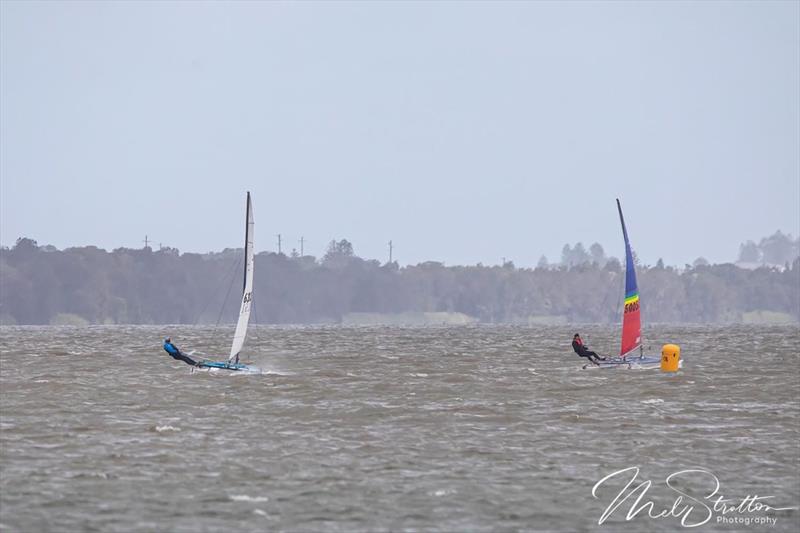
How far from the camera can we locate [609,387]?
54.5 meters

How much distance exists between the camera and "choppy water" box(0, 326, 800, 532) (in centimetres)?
2441

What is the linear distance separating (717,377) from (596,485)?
36.9 m

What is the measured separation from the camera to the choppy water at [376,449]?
80.1 ft

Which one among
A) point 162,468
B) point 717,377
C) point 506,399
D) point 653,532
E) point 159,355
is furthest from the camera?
point 159,355

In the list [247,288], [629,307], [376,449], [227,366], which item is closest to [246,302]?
[247,288]

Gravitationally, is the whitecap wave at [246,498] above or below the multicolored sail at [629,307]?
below

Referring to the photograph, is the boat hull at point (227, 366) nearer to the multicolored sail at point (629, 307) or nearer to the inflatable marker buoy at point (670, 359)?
the multicolored sail at point (629, 307)

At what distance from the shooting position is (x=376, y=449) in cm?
3291

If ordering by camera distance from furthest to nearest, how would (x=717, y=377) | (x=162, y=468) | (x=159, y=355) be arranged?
(x=159, y=355) < (x=717, y=377) < (x=162, y=468)

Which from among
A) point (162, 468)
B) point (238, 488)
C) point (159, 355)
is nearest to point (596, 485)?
point (238, 488)

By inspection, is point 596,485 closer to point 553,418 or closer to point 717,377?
point 553,418

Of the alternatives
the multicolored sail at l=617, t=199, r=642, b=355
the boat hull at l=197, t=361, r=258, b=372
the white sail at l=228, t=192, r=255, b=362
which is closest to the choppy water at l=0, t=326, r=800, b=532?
the boat hull at l=197, t=361, r=258, b=372

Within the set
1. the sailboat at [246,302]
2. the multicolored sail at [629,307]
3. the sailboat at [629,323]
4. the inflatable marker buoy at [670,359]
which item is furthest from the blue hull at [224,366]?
the inflatable marker buoy at [670,359]

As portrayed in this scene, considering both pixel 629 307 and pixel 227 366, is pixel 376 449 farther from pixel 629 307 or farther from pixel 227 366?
pixel 629 307
